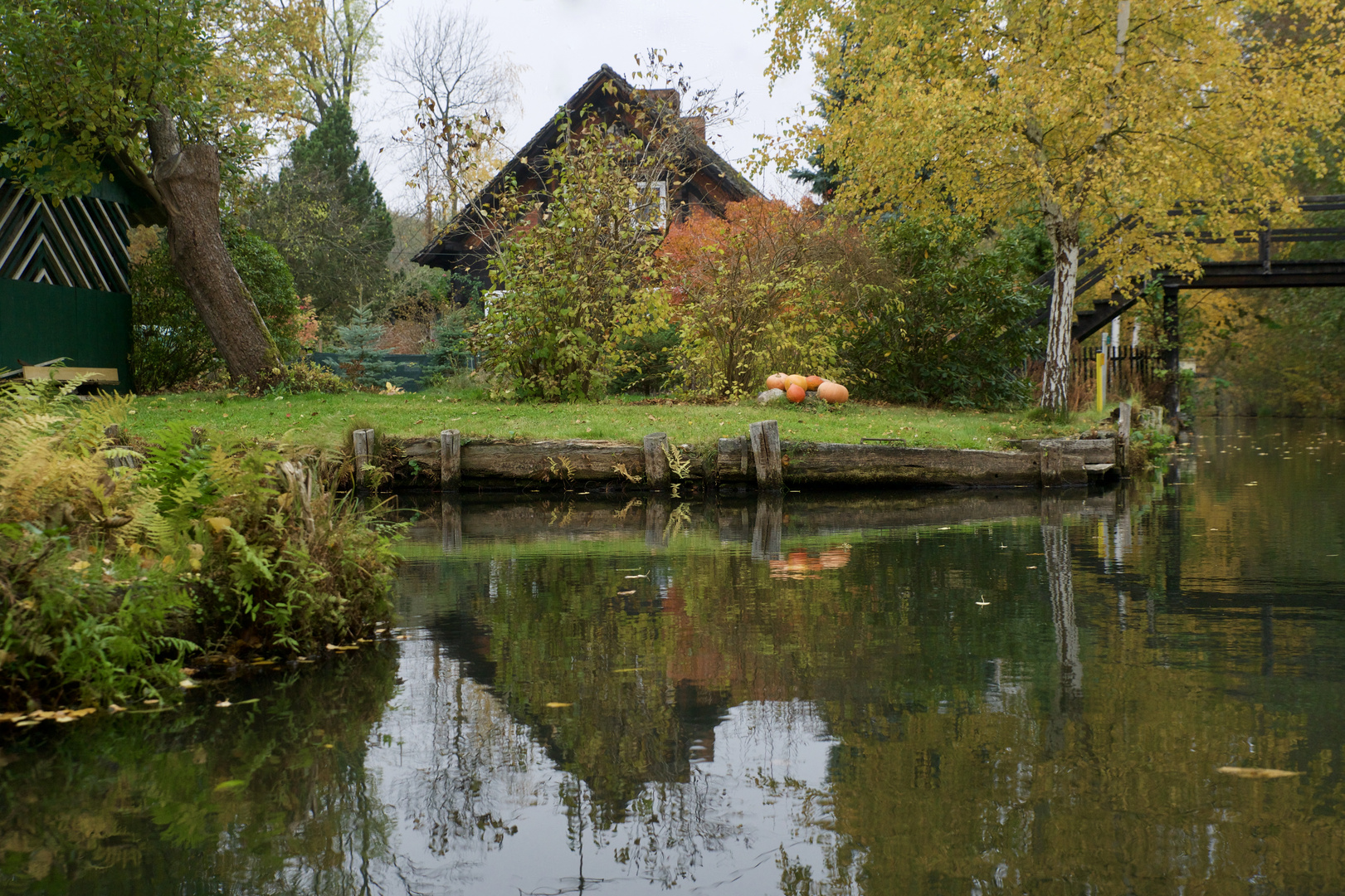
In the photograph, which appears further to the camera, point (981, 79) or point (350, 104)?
point (350, 104)

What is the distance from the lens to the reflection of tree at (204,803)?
2877 mm

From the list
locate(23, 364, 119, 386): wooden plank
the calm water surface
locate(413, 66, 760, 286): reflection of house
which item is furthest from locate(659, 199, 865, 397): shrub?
the calm water surface

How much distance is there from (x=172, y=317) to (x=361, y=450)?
34.5ft

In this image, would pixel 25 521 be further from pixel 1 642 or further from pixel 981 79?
pixel 981 79

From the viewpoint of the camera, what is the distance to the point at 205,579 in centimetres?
494

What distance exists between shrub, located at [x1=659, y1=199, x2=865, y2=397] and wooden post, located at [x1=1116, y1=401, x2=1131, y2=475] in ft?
17.1

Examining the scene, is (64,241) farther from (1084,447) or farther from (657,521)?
(1084,447)

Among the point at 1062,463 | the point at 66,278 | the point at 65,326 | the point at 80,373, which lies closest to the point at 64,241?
the point at 66,278

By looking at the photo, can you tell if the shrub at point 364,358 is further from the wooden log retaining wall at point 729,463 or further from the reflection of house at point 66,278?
the wooden log retaining wall at point 729,463

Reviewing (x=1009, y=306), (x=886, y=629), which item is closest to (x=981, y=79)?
(x=1009, y=306)

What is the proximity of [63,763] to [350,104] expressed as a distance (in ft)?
Result: 136

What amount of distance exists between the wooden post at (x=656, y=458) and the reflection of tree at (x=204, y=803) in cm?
828

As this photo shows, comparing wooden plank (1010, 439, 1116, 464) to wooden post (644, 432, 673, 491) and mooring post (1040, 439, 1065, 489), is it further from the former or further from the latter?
wooden post (644, 432, 673, 491)

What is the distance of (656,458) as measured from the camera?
12672 mm
